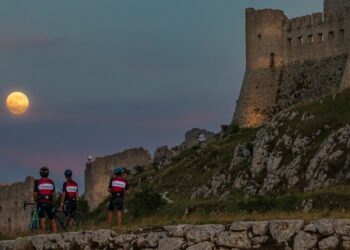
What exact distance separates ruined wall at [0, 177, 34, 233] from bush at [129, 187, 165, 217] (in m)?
27.0

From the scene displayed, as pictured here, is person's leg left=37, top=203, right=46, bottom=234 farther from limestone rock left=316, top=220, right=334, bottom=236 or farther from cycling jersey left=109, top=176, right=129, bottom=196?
limestone rock left=316, top=220, right=334, bottom=236

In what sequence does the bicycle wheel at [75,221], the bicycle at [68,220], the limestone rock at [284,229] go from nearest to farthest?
the limestone rock at [284,229] < the bicycle wheel at [75,221] < the bicycle at [68,220]

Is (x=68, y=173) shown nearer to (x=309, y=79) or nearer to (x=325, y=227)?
(x=325, y=227)

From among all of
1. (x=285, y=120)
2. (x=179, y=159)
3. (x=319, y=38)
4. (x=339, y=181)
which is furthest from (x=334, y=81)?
(x=339, y=181)

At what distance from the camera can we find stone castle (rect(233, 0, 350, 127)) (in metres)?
76.8

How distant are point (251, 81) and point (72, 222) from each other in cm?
5199

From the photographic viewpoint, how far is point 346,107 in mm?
52781

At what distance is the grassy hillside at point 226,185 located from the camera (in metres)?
37.8

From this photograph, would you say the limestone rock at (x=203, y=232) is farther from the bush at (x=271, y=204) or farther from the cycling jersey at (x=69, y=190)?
the bush at (x=271, y=204)

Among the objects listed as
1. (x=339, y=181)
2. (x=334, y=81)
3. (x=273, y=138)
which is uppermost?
(x=334, y=81)

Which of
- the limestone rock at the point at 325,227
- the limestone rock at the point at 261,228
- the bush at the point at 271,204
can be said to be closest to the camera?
the limestone rock at the point at 325,227

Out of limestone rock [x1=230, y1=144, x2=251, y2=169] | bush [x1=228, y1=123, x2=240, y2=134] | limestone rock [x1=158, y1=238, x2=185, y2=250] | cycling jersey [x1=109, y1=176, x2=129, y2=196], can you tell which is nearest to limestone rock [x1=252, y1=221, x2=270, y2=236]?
limestone rock [x1=158, y1=238, x2=185, y2=250]

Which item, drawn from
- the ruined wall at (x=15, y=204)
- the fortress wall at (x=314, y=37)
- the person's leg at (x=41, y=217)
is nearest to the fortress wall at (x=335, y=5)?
the fortress wall at (x=314, y=37)

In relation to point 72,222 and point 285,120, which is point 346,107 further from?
point 72,222
